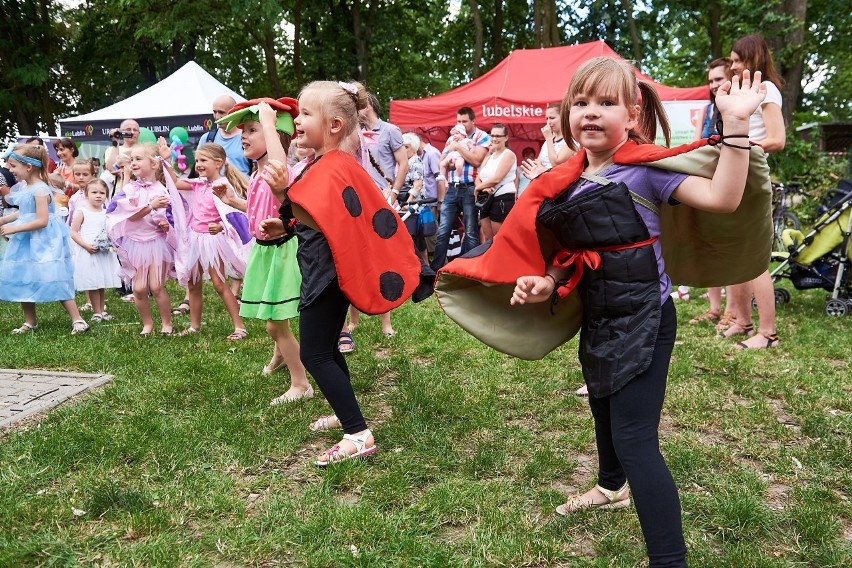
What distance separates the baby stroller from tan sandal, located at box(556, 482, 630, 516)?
197 inches

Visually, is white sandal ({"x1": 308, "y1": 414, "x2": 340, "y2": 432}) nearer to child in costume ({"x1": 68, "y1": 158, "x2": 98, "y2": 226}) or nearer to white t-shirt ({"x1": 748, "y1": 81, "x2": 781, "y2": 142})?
white t-shirt ({"x1": 748, "y1": 81, "x2": 781, "y2": 142})

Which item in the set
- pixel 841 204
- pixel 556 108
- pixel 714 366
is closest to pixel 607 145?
pixel 714 366

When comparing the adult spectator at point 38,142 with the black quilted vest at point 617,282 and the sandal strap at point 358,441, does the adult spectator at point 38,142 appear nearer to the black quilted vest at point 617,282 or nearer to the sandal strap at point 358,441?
the sandal strap at point 358,441

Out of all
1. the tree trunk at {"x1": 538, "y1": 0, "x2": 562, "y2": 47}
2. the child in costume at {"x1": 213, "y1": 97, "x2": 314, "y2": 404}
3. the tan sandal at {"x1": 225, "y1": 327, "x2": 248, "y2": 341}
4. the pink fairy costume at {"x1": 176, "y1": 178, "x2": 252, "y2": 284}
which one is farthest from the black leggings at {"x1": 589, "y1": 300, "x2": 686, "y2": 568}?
the tree trunk at {"x1": 538, "y1": 0, "x2": 562, "y2": 47}

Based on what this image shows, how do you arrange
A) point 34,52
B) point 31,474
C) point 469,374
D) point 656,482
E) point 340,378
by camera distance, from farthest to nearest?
1. point 34,52
2. point 469,374
3. point 340,378
4. point 31,474
5. point 656,482

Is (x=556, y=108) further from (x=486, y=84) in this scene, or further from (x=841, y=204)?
(x=486, y=84)

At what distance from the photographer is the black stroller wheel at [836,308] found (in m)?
7.12

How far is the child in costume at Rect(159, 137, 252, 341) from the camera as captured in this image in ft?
19.9

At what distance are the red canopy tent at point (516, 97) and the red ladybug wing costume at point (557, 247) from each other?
37.6ft

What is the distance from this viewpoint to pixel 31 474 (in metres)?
3.40

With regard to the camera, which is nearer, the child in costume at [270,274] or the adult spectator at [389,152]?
the child in costume at [270,274]

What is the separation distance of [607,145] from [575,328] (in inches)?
30.1

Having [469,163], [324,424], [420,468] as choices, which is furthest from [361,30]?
[420,468]

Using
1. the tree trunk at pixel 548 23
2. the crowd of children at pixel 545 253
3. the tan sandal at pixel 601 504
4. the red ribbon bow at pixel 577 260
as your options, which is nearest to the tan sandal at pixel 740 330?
the crowd of children at pixel 545 253
